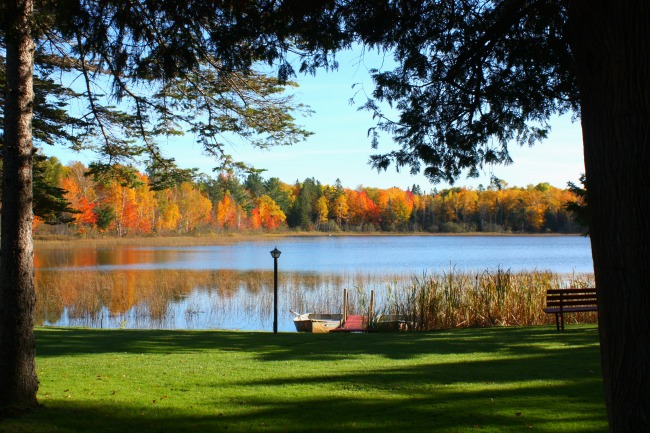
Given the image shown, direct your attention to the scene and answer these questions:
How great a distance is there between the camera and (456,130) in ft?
25.7

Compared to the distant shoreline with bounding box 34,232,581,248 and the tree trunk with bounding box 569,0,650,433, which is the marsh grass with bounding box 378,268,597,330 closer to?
the tree trunk with bounding box 569,0,650,433

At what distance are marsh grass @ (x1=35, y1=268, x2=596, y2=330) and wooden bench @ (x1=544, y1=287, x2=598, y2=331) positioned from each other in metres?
2.02

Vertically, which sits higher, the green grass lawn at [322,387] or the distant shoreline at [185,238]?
the distant shoreline at [185,238]

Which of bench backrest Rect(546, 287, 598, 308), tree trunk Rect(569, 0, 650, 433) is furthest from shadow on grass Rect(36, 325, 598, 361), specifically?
tree trunk Rect(569, 0, 650, 433)

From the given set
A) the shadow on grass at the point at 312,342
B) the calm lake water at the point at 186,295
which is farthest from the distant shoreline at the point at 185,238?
the shadow on grass at the point at 312,342

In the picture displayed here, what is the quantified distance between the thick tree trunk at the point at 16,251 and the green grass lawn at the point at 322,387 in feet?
1.15

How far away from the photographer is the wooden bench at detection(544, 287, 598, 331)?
37.9ft

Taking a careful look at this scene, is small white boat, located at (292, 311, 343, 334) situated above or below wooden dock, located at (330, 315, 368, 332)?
below

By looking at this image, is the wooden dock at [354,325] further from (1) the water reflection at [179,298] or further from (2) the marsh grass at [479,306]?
(1) the water reflection at [179,298]

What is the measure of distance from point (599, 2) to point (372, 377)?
475cm

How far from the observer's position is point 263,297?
67.3 feet

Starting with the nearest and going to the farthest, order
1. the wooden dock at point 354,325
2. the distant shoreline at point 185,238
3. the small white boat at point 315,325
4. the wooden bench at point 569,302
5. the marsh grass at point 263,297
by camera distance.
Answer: the wooden bench at point 569,302, the wooden dock at point 354,325, the marsh grass at point 263,297, the small white boat at point 315,325, the distant shoreline at point 185,238

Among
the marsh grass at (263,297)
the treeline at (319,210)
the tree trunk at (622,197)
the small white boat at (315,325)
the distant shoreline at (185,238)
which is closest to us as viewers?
the tree trunk at (622,197)

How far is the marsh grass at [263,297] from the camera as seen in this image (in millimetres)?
14312
